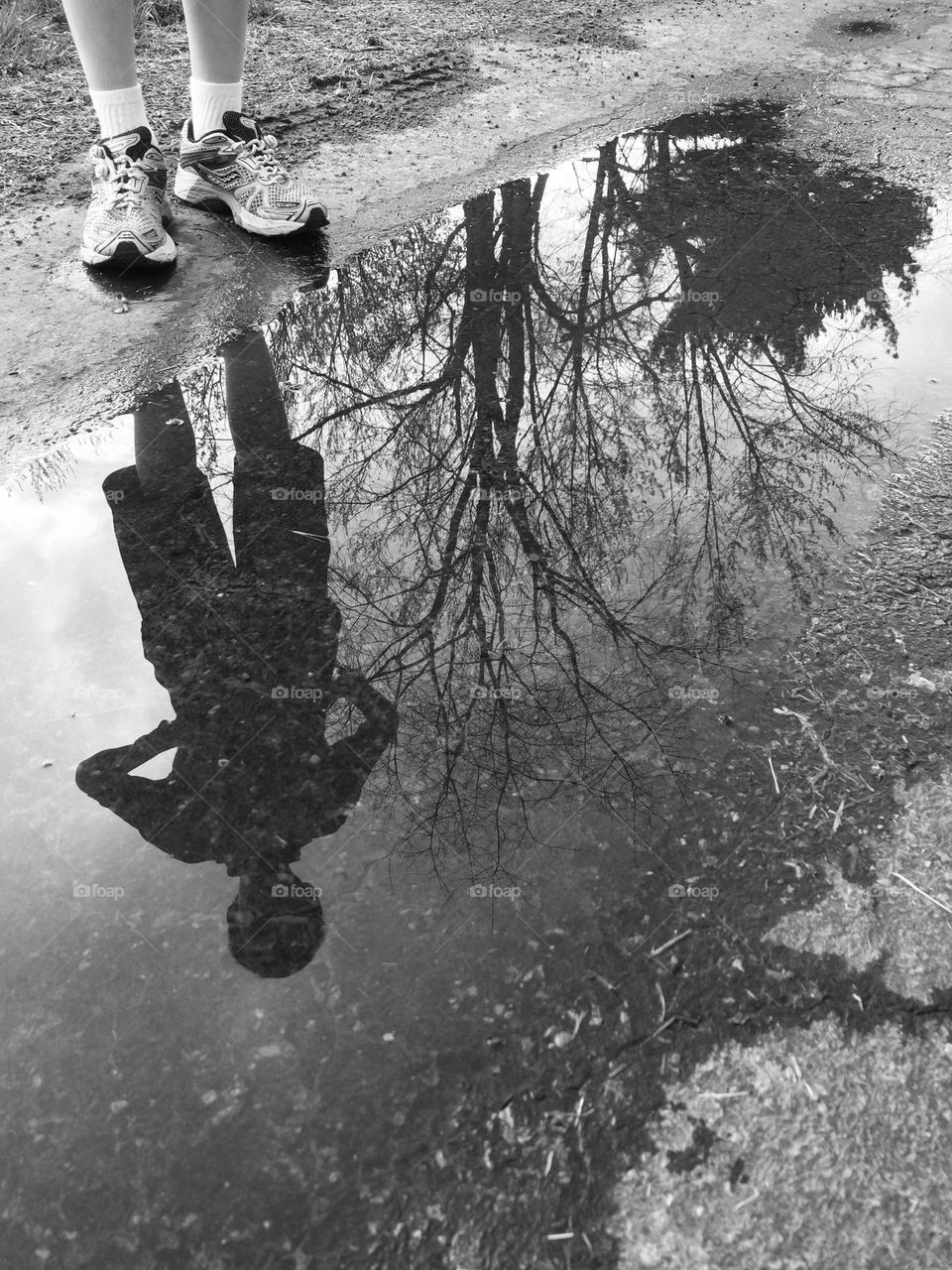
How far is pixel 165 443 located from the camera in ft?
7.84

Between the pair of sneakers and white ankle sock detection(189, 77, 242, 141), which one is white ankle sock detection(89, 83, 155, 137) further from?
white ankle sock detection(189, 77, 242, 141)

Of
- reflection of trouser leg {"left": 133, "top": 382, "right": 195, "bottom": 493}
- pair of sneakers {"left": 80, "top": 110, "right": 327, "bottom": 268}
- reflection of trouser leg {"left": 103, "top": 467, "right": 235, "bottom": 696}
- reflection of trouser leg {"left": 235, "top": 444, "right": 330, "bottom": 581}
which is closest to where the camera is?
reflection of trouser leg {"left": 103, "top": 467, "right": 235, "bottom": 696}

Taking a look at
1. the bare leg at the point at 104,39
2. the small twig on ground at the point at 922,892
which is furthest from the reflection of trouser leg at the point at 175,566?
the bare leg at the point at 104,39

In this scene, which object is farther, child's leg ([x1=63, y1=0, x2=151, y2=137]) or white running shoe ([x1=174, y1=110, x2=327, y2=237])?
white running shoe ([x1=174, y1=110, x2=327, y2=237])

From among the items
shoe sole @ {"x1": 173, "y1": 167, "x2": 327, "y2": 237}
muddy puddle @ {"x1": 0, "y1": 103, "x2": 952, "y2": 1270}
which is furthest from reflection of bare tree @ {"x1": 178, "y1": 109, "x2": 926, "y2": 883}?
shoe sole @ {"x1": 173, "y1": 167, "x2": 327, "y2": 237}

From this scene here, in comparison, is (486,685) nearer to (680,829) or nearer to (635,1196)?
(680,829)

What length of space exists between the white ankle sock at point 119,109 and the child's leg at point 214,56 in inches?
9.7

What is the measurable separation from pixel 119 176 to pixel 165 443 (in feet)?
4.16

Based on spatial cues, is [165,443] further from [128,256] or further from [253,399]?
[128,256]

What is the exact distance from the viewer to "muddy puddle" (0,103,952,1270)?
122 centimetres

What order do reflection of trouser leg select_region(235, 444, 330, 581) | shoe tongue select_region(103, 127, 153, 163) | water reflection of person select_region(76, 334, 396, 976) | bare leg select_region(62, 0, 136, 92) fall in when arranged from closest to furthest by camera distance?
water reflection of person select_region(76, 334, 396, 976) < reflection of trouser leg select_region(235, 444, 330, 581) < bare leg select_region(62, 0, 136, 92) < shoe tongue select_region(103, 127, 153, 163)

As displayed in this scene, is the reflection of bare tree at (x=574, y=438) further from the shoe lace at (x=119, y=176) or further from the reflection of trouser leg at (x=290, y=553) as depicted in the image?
the shoe lace at (x=119, y=176)

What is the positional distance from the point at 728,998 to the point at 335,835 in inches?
24.9

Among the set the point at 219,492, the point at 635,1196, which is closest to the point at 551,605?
the point at 219,492
